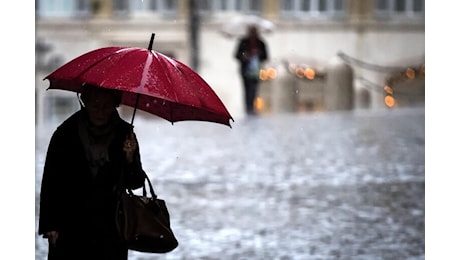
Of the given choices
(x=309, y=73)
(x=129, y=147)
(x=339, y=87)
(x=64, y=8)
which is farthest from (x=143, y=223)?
(x=64, y=8)

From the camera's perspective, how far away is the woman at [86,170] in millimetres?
5191

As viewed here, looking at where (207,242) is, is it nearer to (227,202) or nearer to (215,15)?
(227,202)

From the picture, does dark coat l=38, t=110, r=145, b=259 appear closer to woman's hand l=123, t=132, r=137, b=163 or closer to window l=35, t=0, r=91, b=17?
woman's hand l=123, t=132, r=137, b=163

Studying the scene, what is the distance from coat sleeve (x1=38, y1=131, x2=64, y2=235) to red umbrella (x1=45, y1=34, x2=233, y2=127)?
290mm

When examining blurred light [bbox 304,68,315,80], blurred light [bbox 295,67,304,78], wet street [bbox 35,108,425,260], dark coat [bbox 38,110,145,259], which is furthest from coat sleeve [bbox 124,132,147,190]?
blurred light [bbox 295,67,304,78]

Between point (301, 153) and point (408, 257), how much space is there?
645 centimetres

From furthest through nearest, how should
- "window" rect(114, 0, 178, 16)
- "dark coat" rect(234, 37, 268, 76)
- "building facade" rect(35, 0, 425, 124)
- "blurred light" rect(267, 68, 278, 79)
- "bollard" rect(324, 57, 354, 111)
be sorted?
"window" rect(114, 0, 178, 16) → "blurred light" rect(267, 68, 278, 79) → "building facade" rect(35, 0, 425, 124) → "bollard" rect(324, 57, 354, 111) → "dark coat" rect(234, 37, 268, 76)

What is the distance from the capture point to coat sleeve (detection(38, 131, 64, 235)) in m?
5.19

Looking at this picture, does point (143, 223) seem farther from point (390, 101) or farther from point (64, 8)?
point (64, 8)

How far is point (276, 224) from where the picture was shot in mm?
10086

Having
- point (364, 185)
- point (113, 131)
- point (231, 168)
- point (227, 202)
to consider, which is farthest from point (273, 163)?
point (113, 131)

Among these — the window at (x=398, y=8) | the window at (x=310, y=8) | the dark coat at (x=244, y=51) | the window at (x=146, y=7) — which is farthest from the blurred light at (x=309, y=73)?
the dark coat at (x=244, y=51)

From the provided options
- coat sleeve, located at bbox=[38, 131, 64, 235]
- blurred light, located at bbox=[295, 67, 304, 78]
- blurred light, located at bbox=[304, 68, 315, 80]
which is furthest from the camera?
blurred light, located at bbox=[295, 67, 304, 78]
